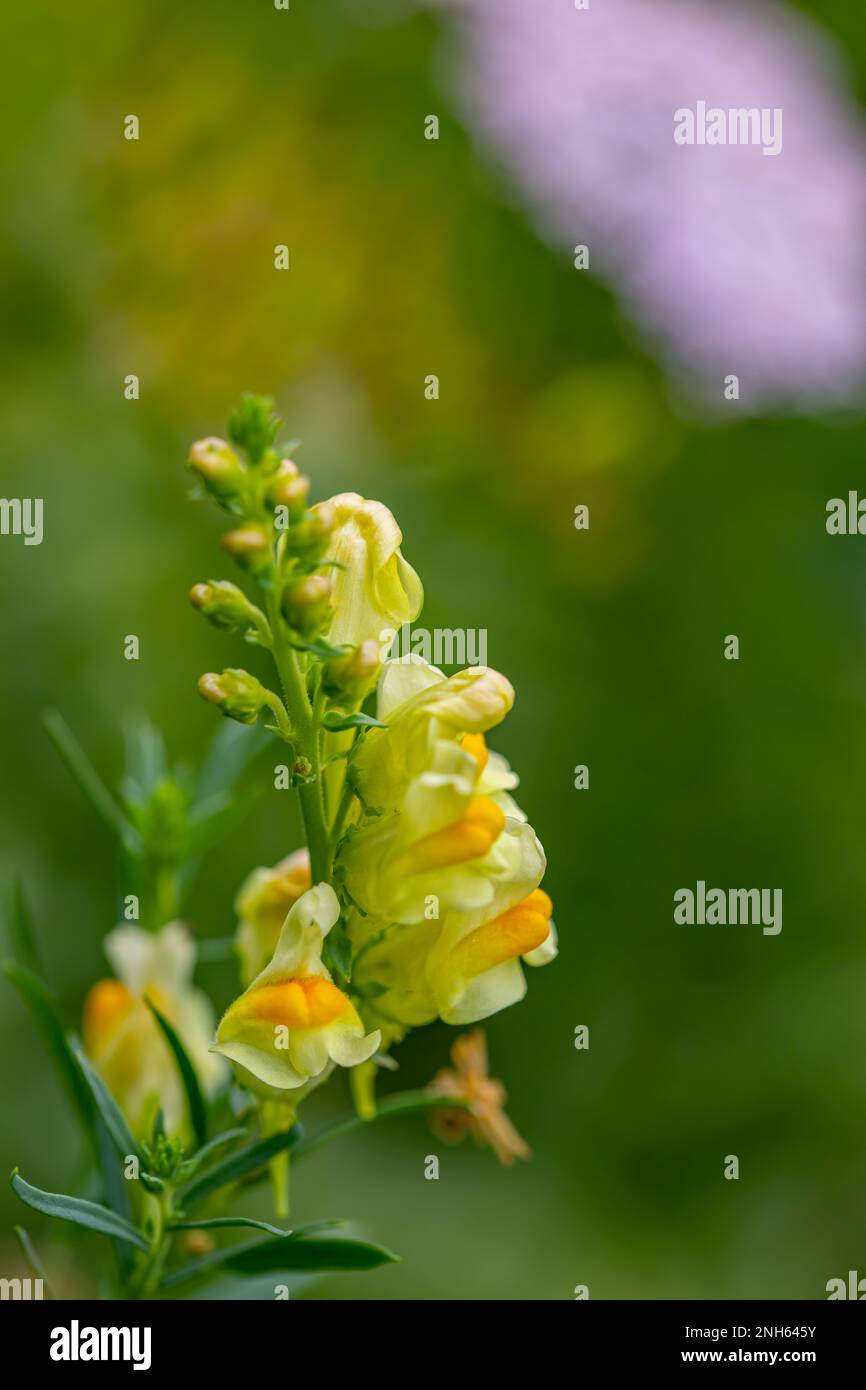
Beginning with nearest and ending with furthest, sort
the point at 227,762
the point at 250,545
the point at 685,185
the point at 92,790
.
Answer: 1. the point at 250,545
2. the point at 92,790
3. the point at 227,762
4. the point at 685,185

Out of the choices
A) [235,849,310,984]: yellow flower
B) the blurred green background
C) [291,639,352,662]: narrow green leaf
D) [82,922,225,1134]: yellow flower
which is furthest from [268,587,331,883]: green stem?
the blurred green background

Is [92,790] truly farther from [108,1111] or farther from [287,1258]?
[287,1258]

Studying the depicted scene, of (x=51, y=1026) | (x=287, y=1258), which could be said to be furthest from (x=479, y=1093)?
(x=51, y=1026)

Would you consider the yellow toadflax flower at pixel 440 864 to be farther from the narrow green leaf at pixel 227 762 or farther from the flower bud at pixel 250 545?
the narrow green leaf at pixel 227 762

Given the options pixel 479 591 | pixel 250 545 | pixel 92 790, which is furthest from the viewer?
pixel 479 591

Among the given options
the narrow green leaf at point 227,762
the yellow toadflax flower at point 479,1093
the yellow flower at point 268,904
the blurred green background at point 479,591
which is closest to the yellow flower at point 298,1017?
the yellow flower at point 268,904

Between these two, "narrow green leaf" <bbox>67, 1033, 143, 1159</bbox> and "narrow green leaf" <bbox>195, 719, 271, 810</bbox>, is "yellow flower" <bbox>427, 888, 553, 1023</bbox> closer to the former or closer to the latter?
"narrow green leaf" <bbox>67, 1033, 143, 1159</bbox>
